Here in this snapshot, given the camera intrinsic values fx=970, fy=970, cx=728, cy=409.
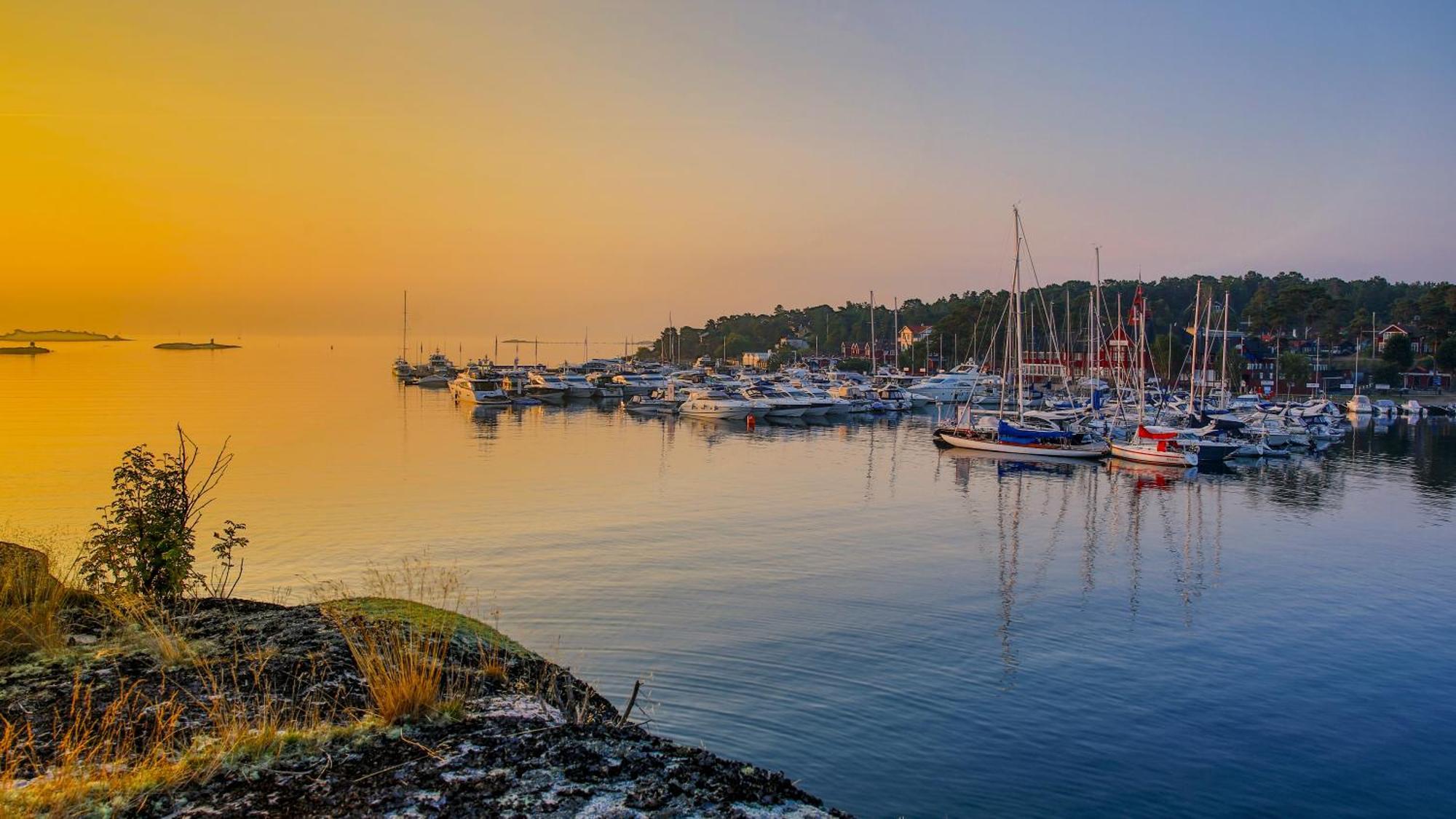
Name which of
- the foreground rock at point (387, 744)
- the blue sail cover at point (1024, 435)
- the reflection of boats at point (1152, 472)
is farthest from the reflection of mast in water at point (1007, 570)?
the blue sail cover at point (1024, 435)

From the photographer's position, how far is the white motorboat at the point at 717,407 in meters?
72.8

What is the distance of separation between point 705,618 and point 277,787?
422 inches

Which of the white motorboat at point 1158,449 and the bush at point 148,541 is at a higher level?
the bush at point 148,541

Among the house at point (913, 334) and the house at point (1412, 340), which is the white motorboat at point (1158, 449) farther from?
the house at point (1412, 340)

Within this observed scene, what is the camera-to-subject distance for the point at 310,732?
23.4ft

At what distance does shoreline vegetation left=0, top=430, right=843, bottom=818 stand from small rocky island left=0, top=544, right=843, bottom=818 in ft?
0.06

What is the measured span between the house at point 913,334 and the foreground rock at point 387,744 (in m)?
132

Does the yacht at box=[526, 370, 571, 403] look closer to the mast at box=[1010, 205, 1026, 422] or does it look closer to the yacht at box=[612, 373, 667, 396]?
the yacht at box=[612, 373, 667, 396]

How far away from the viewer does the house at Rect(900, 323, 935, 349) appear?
146 meters

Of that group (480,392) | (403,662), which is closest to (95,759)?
(403,662)

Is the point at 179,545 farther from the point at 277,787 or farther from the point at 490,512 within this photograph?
the point at 490,512

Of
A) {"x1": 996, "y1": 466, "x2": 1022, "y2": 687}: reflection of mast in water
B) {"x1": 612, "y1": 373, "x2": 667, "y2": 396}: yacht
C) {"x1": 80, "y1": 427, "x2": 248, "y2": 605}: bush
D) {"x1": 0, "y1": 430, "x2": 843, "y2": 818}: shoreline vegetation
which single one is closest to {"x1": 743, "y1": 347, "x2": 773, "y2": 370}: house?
{"x1": 612, "y1": 373, "x2": 667, "y2": 396}: yacht

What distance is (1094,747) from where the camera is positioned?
11727 mm

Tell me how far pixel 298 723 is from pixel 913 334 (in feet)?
602
